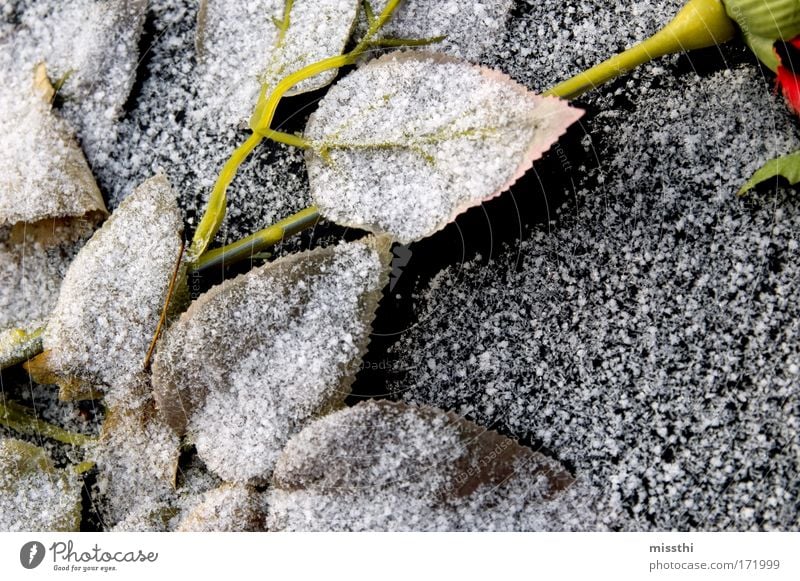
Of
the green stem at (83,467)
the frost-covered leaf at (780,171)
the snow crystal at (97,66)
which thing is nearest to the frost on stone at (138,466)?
the green stem at (83,467)

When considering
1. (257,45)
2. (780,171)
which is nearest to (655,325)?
(780,171)

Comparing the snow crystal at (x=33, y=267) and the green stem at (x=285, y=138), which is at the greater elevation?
the green stem at (x=285, y=138)

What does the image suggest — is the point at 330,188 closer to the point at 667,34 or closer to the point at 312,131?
the point at 312,131

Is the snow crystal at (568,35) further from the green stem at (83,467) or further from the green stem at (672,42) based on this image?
the green stem at (83,467)

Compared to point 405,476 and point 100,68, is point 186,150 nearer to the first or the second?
point 100,68

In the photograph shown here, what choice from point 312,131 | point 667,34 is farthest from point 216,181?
point 667,34

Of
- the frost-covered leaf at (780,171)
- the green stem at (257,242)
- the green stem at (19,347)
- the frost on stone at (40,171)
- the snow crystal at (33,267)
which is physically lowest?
the frost-covered leaf at (780,171)

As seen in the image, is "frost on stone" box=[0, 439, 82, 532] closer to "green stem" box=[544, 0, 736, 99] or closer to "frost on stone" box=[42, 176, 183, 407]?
"frost on stone" box=[42, 176, 183, 407]
